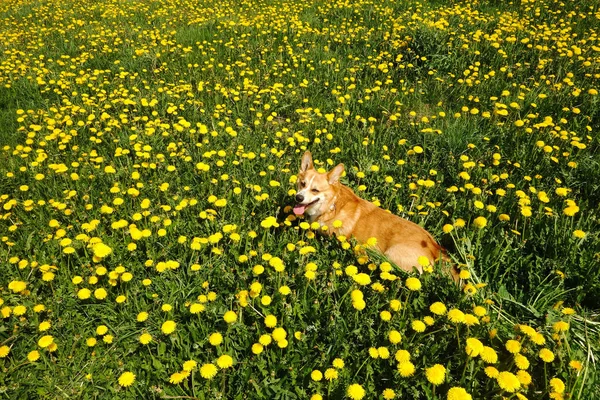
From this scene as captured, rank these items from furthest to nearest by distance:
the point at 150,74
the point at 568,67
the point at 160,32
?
the point at 160,32, the point at 150,74, the point at 568,67

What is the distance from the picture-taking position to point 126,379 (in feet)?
7.59

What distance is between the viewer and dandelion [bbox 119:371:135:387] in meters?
2.29

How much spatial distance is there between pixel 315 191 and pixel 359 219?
547 mm

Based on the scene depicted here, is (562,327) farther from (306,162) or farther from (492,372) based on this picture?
(306,162)

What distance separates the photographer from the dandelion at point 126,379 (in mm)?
2291

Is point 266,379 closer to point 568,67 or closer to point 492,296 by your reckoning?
point 492,296

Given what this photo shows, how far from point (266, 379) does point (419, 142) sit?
371 cm

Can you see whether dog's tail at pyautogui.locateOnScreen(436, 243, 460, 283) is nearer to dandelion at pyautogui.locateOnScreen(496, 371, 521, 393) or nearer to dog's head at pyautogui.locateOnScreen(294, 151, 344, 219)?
dandelion at pyautogui.locateOnScreen(496, 371, 521, 393)

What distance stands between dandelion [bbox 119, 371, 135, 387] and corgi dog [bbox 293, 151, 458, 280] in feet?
6.67

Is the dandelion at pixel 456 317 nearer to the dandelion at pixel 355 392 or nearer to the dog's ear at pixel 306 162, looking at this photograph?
the dandelion at pixel 355 392

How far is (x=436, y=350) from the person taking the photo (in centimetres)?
239

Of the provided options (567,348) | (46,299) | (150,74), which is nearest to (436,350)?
(567,348)

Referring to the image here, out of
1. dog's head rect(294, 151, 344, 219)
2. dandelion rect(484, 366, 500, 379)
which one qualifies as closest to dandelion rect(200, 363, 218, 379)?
dandelion rect(484, 366, 500, 379)

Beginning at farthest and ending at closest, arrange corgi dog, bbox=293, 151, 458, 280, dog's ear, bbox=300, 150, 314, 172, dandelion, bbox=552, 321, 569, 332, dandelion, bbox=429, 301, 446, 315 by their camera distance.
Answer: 1. dog's ear, bbox=300, 150, 314, 172
2. corgi dog, bbox=293, 151, 458, 280
3. dandelion, bbox=429, 301, 446, 315
4. dandelion, bbox=552, 321, 569, 332
